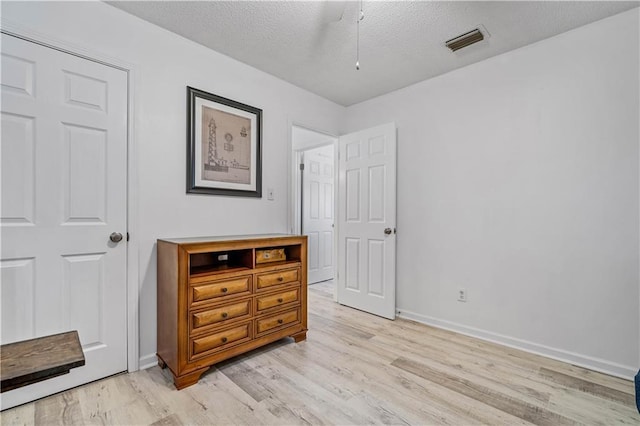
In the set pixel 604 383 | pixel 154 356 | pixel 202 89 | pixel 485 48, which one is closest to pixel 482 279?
pixel 604 383

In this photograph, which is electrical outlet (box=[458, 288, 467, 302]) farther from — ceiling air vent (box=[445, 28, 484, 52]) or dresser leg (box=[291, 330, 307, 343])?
ceiling air vent (box=[445, 28, 484, 52])

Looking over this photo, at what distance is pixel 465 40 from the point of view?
236 centimetres

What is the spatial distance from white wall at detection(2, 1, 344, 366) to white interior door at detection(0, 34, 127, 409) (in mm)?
122

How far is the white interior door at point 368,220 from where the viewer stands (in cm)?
318

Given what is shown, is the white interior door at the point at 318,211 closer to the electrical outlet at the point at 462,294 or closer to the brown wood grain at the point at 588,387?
the electrical outlet at the point at 462,294

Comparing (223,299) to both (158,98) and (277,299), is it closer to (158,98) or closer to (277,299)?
(277,299)

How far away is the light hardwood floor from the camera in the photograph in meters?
1.64

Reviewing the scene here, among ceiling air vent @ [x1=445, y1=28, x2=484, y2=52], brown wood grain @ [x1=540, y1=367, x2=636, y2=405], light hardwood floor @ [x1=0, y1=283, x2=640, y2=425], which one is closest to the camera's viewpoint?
light hardwood floor @ [x1=0, y1=283, x2=640, y2=425]

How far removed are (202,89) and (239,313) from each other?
1786 mm

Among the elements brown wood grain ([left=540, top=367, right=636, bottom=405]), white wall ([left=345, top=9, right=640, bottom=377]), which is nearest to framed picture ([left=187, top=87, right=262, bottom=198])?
white wall ([left=345, top=9, right=640, bottom=377])

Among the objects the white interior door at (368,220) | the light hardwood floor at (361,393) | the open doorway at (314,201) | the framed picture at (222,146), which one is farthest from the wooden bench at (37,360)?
the open doorway at (314,201)

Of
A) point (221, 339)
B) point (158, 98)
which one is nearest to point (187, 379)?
point (221, 339)

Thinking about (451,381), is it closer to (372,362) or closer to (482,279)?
(372,362)

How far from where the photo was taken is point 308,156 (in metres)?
4.66
